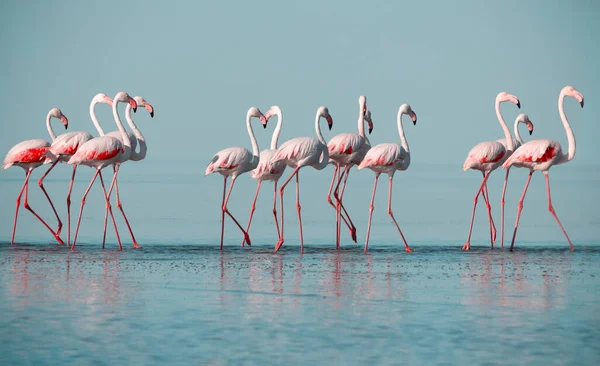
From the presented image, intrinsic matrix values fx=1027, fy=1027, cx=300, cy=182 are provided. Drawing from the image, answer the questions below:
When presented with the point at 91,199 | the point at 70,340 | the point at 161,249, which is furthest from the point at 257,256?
the point at 91,199

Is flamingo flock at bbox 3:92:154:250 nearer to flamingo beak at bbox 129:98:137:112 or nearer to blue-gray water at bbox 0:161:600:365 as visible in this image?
flamingo beak at bbox 129:98:137:112

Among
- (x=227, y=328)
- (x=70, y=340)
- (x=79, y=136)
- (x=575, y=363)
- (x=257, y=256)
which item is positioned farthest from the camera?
(x=79, y=136)

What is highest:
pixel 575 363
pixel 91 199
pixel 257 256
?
pixel 91 199

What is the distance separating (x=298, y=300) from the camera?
31.3 ft

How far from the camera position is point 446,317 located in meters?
8.59

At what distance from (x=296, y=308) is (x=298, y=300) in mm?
454

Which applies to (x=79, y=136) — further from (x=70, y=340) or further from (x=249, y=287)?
(x=70, y=340)

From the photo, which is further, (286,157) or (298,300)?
(286,157)

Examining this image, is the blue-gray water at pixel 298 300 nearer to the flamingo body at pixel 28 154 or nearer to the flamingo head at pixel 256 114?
the flamingo body at pixel 28 154

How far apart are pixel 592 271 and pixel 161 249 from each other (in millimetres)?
5715

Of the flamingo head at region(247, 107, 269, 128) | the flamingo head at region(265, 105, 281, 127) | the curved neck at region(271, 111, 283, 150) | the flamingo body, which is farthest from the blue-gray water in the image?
the flamingo head at region(265, 105, 281, 127)

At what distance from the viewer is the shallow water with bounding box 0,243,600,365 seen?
288 inches

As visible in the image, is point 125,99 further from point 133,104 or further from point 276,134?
point 276,134

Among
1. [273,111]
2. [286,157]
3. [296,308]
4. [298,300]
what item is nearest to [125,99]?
[273,111]
